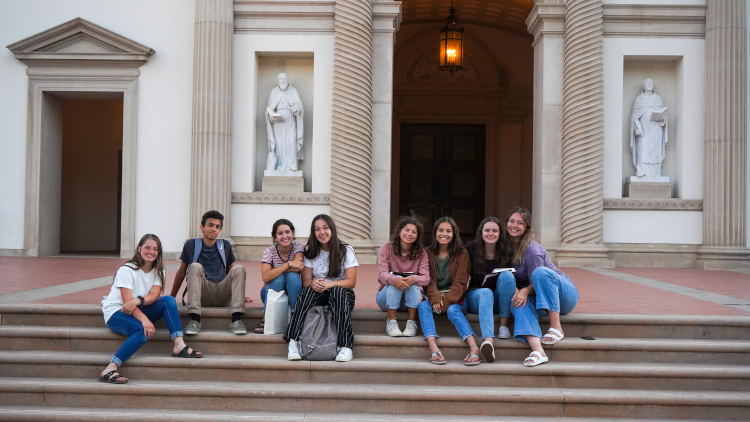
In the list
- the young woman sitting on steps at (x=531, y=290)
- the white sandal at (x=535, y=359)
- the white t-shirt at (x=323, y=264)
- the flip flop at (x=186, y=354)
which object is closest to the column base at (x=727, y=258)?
the young woman sitting on steps at (x=531, y=290)

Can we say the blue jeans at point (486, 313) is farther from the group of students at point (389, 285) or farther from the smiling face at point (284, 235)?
the smiling face at point (284, 235)

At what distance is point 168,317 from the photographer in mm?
5684

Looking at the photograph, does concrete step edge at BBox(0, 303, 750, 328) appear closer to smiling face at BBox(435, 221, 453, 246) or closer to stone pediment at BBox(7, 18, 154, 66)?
smiling face at BBox(435, 221, 453, 246)

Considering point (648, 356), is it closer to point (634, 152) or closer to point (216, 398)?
point (216, 398)

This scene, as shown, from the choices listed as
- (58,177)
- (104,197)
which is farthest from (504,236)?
(104,197)

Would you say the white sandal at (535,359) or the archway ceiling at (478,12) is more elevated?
the archway ceiling at (478,12)

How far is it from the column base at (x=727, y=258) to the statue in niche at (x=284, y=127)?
7.94 m

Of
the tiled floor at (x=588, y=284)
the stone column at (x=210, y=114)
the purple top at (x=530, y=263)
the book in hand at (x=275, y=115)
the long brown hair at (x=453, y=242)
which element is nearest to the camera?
the purple top at (x=530, y=263)

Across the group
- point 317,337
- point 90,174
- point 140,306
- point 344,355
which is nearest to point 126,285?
point 140,306

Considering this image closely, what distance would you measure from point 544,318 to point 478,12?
44.9 ft

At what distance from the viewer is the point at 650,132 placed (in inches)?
504

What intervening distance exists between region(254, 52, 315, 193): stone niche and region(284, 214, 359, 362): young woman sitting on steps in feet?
23.2

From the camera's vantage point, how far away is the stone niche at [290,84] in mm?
13227

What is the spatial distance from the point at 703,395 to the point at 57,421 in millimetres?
4974
